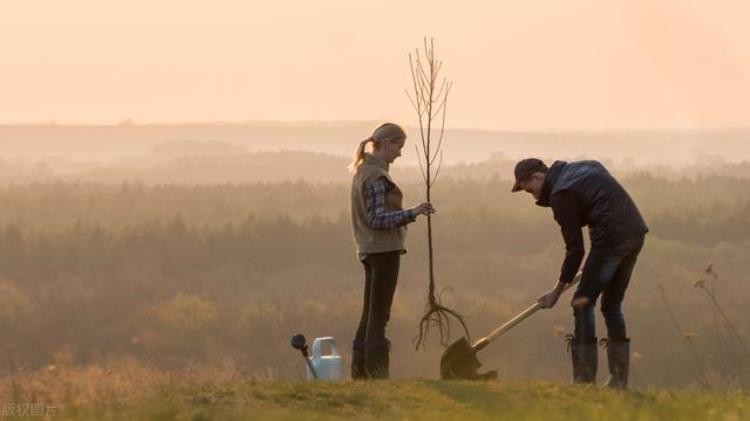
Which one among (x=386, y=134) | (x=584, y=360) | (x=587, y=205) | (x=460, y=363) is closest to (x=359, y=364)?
(x=460, y=363)

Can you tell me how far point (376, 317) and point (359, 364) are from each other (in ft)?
1.83

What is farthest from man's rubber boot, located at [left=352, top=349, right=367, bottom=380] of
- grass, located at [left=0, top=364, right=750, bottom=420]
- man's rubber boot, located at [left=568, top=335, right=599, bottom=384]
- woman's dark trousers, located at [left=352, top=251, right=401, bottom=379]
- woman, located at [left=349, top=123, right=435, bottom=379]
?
man's rubber boot, located at [left=568, top=335, right=599, bottom=384]

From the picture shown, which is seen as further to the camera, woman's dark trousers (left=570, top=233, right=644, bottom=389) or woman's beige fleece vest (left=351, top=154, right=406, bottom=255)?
woman's beige fleece vest (left=351, top=154, right=406, bottom=255)

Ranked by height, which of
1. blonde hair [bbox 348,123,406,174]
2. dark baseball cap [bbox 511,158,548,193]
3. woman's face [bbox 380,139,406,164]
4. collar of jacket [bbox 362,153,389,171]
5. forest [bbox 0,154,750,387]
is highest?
blonde hair [bbox 348,123,406,174]

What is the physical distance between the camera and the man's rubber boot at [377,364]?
1280cm

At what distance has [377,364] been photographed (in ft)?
42.1

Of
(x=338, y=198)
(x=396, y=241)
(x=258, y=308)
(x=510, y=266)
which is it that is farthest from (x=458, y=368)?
(x=338, y=198)

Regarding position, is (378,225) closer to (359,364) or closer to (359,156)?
(359,156)

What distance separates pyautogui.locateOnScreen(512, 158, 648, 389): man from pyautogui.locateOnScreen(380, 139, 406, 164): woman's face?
3.04 feet

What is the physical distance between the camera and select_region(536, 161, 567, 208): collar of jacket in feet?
40.2

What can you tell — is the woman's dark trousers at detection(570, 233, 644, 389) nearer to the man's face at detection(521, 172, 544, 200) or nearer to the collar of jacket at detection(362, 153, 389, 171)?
the man's face at detection(521, 172, 544, 200)

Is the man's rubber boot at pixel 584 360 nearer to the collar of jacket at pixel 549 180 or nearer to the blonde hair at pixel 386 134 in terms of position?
the collar of jacket at pixel 549 180

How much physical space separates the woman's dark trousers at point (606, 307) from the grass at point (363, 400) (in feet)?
1.48

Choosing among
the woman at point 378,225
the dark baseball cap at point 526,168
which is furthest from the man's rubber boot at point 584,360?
the woman at point 378,225
